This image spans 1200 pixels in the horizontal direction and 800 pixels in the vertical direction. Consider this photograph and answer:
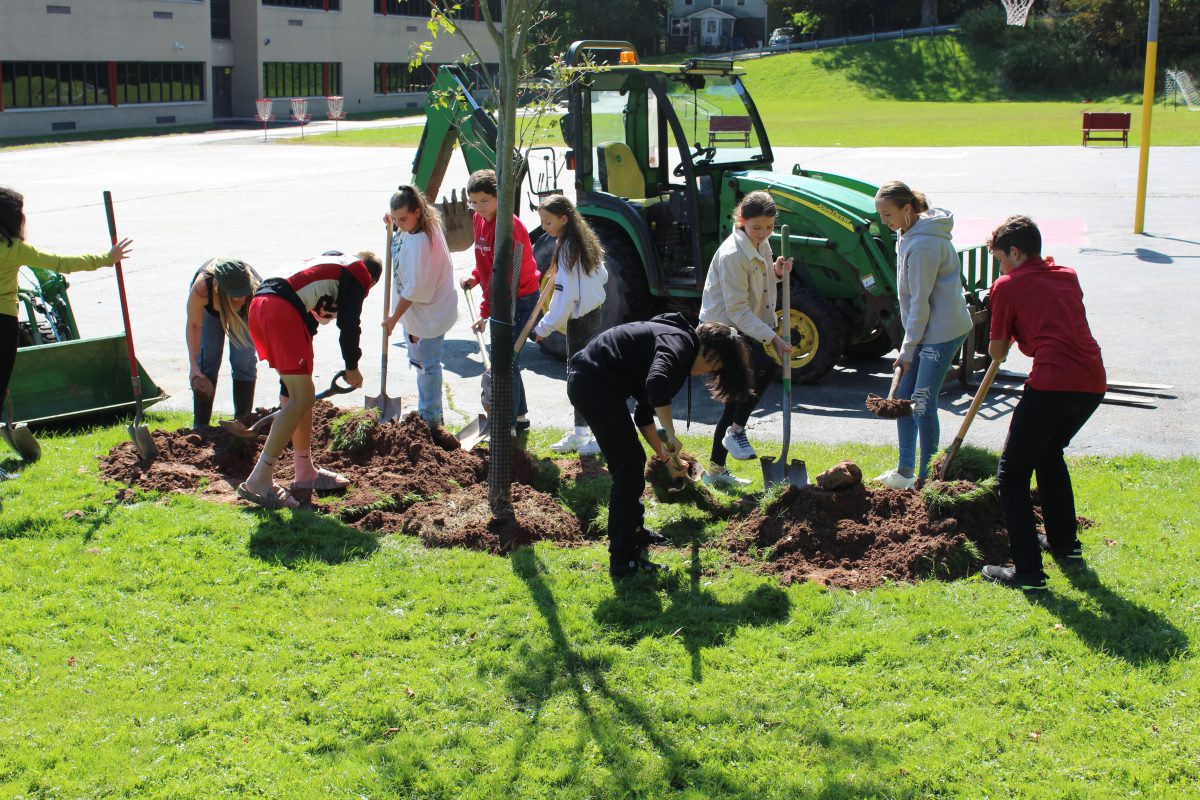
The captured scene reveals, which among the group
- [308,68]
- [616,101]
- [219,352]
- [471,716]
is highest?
[308,68]

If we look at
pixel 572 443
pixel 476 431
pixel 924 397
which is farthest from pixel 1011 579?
pixel 476 431

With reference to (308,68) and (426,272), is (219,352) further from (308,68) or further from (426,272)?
(308,68)

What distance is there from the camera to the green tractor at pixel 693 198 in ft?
32.3

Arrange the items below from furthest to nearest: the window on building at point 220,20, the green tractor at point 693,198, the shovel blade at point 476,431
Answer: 1. the window on building at point 220,20
2. the green tractor at point 693,198
3. the shovel blade at point 476,431

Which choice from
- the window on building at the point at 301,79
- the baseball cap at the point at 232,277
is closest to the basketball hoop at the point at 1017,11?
the window on building at the point at 301,79

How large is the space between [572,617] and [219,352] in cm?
379

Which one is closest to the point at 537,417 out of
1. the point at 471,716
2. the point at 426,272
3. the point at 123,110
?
the point at 426,272

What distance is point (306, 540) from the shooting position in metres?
6.41

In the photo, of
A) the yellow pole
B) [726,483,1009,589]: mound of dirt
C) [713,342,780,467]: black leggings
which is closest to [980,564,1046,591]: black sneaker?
[726,483,1009,589]: mound of dirt

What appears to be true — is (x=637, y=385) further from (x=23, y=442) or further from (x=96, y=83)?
(x=96, y=83)

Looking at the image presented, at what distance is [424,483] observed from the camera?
283 inches

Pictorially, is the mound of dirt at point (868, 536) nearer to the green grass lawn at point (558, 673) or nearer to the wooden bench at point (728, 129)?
the green grass lawn at point (558, 673)

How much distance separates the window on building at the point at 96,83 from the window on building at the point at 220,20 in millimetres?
3023

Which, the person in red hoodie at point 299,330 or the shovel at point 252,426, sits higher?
the person in red hoodie at point 299,330
